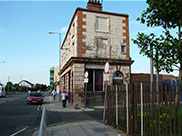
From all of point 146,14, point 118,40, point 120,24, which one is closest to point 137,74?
point 118,40

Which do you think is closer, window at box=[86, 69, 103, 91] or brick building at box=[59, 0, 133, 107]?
brick building at box=[59, 0, 133, 107]

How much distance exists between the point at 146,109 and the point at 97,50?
13.5m

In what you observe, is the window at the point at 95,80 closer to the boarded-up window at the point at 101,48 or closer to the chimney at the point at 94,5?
the boarded-up window at the point at 101,48

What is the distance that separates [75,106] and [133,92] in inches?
466

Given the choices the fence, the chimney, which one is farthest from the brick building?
the fence

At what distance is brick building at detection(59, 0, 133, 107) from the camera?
17812mm

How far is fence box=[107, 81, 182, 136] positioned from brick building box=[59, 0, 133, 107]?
9.84m

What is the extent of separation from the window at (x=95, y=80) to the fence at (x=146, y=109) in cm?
1036

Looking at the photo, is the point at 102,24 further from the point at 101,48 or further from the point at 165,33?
the point at 165,33

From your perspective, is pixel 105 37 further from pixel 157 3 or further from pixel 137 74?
pixel 157 3

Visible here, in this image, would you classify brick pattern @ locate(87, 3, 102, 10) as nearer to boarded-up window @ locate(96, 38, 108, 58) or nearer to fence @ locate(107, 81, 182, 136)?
boarded-up window @ locate(96, 38, 108, 58)

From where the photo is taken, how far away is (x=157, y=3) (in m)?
6.33

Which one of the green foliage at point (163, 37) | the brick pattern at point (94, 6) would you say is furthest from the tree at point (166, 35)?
the brick pattern at point (94, 6)

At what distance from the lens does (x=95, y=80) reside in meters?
18.8
